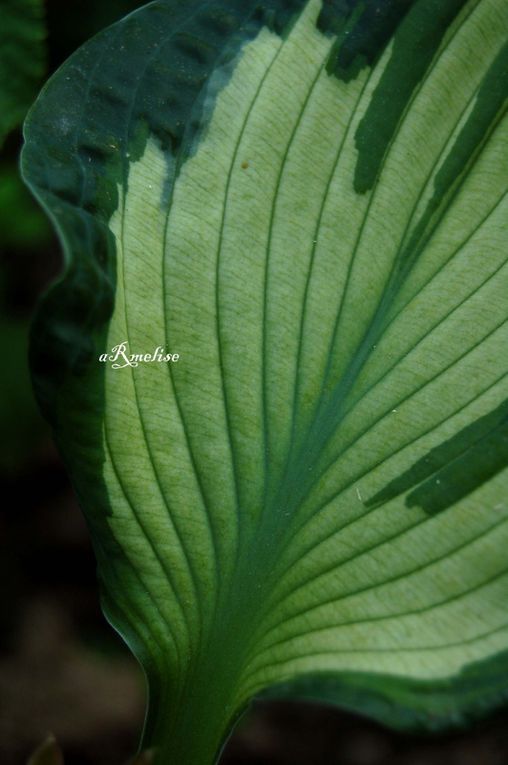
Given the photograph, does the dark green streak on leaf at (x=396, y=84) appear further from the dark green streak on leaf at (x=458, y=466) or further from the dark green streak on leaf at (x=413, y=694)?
the dark green streak on leaf at (x=413, y=694)

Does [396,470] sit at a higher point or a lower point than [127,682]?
higher

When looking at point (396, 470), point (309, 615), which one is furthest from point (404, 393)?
point (309, 615)

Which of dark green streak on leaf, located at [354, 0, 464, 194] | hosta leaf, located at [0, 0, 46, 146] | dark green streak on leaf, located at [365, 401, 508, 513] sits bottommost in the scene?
hosta leaf, located at [0, 0, 46, 146]

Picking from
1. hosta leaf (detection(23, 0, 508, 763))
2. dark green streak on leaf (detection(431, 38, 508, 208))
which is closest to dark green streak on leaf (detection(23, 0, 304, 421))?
hosta leaf (detection(23, 0, 508, 763))

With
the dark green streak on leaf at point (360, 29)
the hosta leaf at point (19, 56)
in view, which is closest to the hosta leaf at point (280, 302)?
the dark green streak on leaf at point (360, 29)

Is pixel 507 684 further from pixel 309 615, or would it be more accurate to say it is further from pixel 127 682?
pixel 127 682

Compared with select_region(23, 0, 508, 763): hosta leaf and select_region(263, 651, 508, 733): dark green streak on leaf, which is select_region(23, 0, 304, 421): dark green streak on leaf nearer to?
select_region(23, 0, 508, 763): hosta leaf
